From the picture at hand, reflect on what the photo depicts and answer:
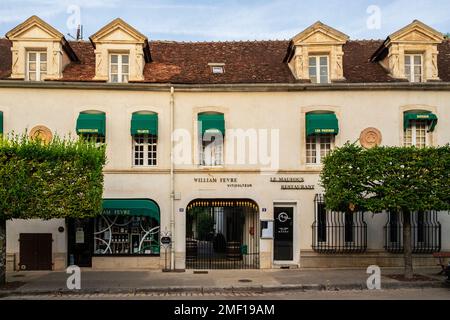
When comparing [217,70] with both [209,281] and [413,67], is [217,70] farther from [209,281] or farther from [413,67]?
[209,281]

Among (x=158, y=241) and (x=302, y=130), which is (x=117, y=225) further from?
(x=302, y=130)

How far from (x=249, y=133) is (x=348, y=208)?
526 cm

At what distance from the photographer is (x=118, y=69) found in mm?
21141

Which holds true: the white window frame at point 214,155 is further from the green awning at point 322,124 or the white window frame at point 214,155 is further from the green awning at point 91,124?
the green awning at point 91,124

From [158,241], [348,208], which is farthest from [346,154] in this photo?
[158,241]

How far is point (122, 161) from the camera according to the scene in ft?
67.5

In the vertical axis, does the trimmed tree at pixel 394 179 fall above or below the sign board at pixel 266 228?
above

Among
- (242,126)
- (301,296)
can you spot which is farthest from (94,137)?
(301,296)

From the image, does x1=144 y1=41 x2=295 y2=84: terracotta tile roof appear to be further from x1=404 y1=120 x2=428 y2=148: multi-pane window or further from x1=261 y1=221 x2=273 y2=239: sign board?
x1=261 y1=221 x2=273 y2=239: sign board

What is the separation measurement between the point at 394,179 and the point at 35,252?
46.7 ft

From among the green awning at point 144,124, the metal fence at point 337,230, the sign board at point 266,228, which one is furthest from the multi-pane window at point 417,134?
the green awning at point 144,124

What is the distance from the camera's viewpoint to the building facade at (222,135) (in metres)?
20.4

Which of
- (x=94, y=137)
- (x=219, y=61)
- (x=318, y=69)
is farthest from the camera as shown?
(x=219, y=61)

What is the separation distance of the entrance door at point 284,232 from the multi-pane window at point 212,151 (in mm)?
3237
